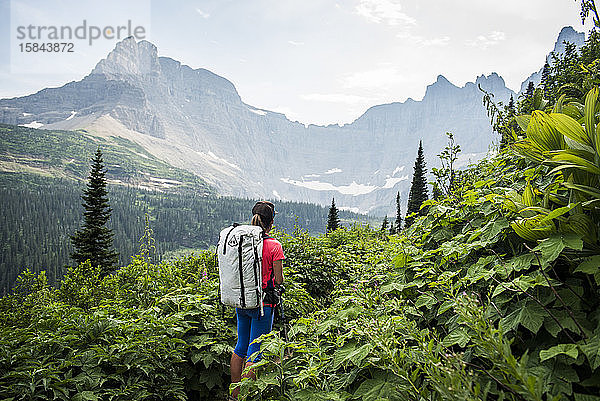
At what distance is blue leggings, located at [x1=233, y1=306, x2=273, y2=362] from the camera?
3.83 m

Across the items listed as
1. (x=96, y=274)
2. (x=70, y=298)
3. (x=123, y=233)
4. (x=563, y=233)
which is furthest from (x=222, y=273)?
(x=123, y=233)

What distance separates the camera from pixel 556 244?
1548 mm

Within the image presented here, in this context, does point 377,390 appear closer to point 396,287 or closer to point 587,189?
point 396,287

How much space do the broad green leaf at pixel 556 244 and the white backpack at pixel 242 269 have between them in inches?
109

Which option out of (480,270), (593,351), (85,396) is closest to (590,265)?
(593,351)

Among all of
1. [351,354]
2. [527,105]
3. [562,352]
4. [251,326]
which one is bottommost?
[251,326]

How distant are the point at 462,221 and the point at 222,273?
251cm

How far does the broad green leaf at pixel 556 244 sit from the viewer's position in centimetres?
149

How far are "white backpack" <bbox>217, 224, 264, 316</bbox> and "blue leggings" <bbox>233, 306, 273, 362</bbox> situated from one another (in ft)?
0.45

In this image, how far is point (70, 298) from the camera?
6.90 m

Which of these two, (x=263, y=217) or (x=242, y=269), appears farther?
(x=263, y=217)

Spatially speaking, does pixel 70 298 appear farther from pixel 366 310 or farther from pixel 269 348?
pixel 366 310

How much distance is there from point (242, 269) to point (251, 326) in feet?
2.19

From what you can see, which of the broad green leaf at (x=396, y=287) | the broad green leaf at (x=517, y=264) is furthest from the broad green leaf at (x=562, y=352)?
the broad green leaf at (x=396, y=287)
